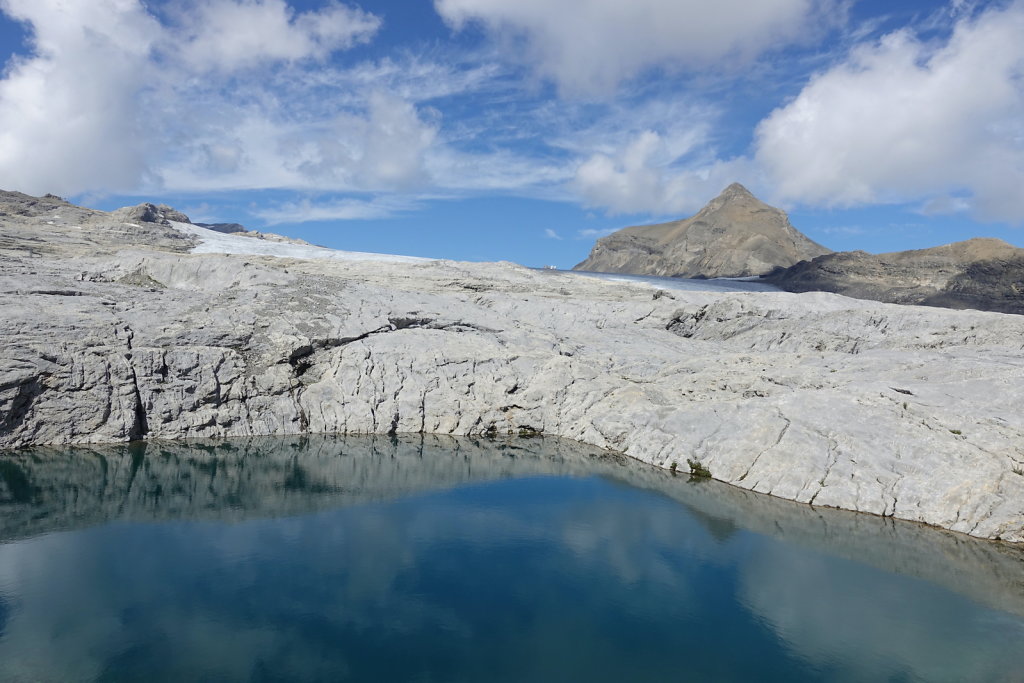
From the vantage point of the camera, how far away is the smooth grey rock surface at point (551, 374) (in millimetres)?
32656

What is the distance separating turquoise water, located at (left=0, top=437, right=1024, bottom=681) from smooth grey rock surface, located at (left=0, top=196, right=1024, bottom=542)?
9.48 ft

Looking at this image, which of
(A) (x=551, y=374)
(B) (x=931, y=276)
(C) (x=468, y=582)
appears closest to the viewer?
(C) (x=468, y=582)

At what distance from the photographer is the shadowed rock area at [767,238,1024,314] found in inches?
4400

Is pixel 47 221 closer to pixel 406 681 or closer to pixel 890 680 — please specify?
pixel 406 681

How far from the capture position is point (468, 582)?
77.7 ft

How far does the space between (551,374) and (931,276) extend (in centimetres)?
10539

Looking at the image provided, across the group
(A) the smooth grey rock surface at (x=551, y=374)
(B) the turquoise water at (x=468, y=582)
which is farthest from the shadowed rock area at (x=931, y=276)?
(B) the turquoise water at (x=468, y=582)

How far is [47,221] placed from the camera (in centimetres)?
10525

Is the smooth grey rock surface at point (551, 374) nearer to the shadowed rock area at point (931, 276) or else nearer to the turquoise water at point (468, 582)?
the turquoise water at point (468, 582)

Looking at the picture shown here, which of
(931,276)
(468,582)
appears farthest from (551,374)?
(931,276)

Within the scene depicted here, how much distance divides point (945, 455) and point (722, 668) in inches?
763

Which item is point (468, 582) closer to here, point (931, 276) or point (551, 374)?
point (551, 374)

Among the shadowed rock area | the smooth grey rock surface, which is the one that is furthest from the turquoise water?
the shadowed rock area

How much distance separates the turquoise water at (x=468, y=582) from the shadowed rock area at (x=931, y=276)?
10235cm
